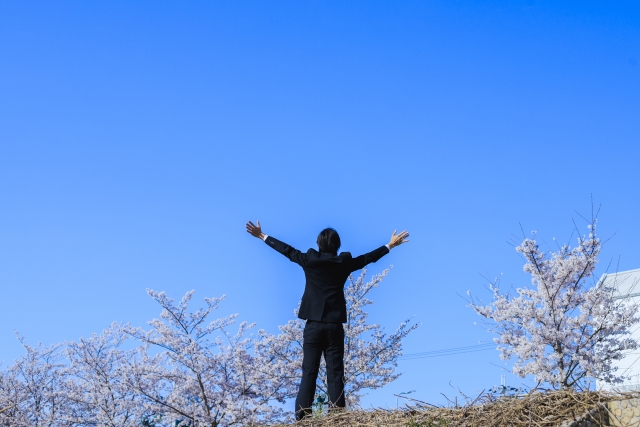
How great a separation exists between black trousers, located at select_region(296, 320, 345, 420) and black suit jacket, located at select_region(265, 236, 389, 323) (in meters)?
0.10

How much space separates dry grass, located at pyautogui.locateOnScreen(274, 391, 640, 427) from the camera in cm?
473

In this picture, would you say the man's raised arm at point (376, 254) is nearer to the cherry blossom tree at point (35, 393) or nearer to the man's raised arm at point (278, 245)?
the man's raised arm at point (278, 245)

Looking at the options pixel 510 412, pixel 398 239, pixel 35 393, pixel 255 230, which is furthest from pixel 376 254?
pixel 35 393

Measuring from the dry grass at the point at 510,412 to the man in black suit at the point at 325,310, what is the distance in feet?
3.62

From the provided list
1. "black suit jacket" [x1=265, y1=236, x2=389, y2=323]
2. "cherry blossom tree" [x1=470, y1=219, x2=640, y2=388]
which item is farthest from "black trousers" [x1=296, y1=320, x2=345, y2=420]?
"cherry blossom tree" [x1=470, y1=219, x2=640, y2=388]

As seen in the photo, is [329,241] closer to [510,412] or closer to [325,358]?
[325,358]

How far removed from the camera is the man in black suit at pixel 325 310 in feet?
21.6

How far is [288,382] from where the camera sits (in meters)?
11.5

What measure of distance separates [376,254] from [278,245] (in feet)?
3.50

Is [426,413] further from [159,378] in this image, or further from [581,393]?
[159,378]

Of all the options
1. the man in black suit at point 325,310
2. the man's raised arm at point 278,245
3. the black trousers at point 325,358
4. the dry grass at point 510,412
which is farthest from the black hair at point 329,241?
the dry grass at point 510,412

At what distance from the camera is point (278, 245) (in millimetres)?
7074

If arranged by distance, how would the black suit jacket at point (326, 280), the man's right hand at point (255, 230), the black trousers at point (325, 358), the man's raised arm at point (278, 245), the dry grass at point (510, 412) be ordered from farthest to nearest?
the man's right hand at point (255, 230), the man's raised arm at point (278, 245), the black suit jacket at point (326, 280), the black trousers at point (325, 358), the dry grass at point (510, 412)

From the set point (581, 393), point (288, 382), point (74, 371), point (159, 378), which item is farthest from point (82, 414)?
point (581, 393)
